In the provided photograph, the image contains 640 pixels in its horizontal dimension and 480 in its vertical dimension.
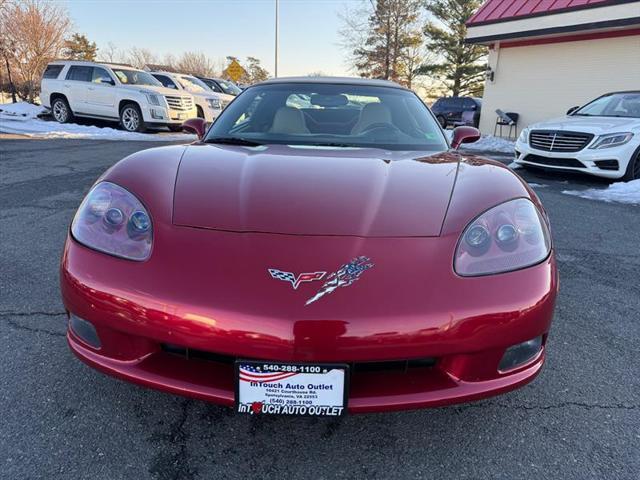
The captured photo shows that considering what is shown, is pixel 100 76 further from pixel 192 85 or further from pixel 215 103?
pixel 192 85

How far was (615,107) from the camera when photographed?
7.69 metres

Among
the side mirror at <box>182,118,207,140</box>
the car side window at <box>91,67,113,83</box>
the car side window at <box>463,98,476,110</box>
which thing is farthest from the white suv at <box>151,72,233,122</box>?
the side mirror at <box>182,118,207,140</box>

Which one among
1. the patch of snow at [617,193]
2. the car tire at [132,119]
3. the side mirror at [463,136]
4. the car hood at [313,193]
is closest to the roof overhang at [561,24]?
the patch of snow at [617,193]

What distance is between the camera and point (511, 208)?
1.70 m

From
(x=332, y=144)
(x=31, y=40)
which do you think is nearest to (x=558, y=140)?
(x=332, y=144)

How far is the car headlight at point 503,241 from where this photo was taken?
1479 millimetres

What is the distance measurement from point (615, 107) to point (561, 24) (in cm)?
510

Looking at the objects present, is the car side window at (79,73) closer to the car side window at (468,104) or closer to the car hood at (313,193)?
the car hood at (313,193)

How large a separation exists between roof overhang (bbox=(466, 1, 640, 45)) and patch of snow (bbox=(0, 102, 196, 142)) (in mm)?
9118

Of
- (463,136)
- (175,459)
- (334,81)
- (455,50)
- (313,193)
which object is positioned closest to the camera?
(175,459)

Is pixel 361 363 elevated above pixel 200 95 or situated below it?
below

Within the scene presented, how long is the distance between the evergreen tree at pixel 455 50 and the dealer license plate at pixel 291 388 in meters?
33.0

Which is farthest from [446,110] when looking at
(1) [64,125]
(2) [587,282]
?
(2) [587,282]

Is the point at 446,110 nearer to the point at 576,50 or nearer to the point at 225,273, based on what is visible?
the point at 576,50
